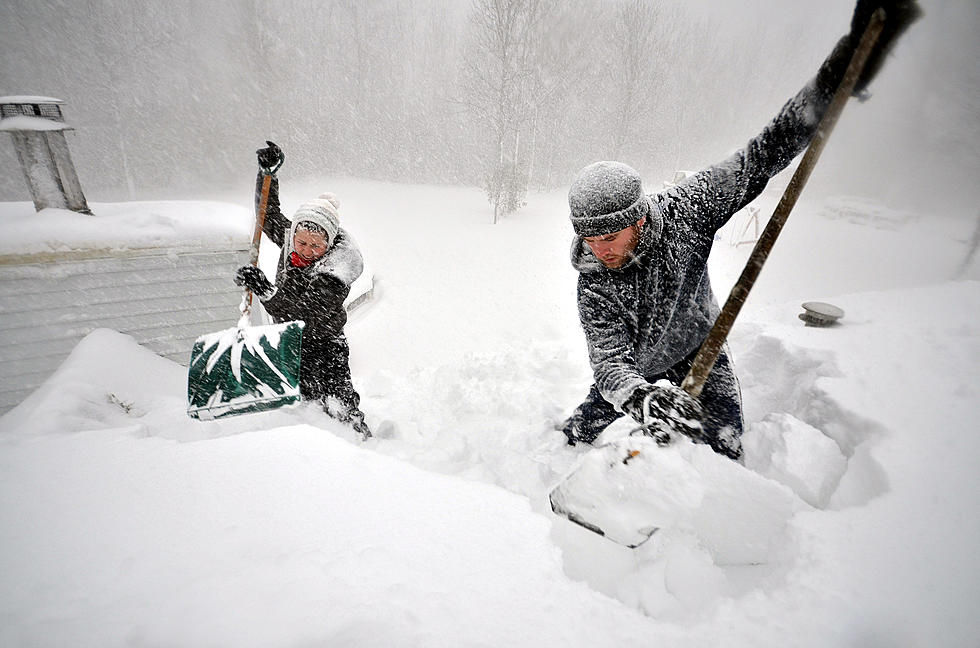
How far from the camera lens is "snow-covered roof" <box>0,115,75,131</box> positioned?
3.49m

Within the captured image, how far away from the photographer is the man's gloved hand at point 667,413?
150cm

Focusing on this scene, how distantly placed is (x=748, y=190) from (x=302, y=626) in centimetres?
240

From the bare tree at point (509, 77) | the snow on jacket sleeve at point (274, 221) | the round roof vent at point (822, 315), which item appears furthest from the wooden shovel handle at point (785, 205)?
the bare tree at point (509, 77)

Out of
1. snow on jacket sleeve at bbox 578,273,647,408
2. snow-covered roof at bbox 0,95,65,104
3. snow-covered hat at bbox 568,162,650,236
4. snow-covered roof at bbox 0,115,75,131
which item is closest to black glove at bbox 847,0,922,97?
snow-covered hat at bbox 568,162,650,236

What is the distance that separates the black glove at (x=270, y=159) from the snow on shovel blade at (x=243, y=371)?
1.51 m

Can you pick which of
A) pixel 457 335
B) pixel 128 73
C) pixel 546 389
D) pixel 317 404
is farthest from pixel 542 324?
pixel 128 73

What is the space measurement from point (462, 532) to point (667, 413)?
2.92 ft

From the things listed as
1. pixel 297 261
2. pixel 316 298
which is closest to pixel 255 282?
pixel 297 261

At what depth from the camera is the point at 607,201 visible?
5.52ft

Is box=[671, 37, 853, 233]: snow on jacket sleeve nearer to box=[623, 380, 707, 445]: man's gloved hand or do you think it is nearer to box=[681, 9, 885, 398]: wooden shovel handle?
box=[681, 9, 885, 398]: wooden shovel handle

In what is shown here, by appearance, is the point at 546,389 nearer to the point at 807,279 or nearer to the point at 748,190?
the point at 748,190

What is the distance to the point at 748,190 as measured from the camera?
1.92 metres

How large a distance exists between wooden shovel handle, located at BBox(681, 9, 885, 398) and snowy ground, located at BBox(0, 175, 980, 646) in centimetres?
47

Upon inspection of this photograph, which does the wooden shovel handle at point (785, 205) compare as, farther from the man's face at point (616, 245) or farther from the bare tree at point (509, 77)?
the bare tree at point (509, 77)
